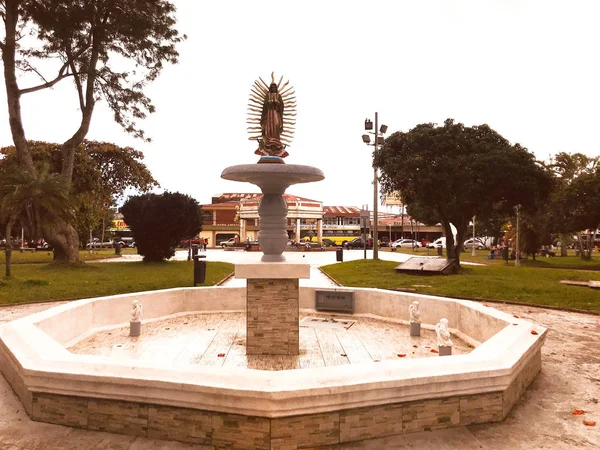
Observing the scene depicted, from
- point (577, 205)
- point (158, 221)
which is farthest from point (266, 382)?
point (577, 205)

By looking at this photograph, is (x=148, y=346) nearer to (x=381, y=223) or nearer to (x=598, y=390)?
(x=598, y=390)

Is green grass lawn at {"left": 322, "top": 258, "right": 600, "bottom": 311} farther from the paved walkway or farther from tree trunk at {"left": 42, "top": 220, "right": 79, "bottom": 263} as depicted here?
tree trunk at {"left": 42, "top": 220, "right": 79, "bottom": 263}

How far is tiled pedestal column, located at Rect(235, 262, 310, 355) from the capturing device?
7359 mm

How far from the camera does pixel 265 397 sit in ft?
13.1

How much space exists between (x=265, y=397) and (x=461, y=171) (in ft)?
66.0

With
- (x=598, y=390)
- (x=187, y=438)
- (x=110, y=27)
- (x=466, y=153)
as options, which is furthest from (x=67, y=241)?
(x=598, y=390)

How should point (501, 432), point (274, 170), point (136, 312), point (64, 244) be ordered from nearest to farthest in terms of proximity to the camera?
point (501, 432)
point (274, 170)
point (136, 312)
point (64, 244)

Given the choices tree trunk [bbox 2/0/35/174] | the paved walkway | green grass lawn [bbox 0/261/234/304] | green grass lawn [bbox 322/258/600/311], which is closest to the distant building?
green grass lawn [bbox 0/261/234/304]

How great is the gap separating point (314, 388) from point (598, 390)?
4.19m

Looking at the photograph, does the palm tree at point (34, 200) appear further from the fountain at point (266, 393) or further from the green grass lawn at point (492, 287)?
the fountain at point (266, 393)

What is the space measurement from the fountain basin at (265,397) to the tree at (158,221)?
904 inches

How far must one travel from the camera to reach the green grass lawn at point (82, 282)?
1432cm

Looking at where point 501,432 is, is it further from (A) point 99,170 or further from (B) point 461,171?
(A) point 99,170

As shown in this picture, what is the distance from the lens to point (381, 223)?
85000 millimetres
